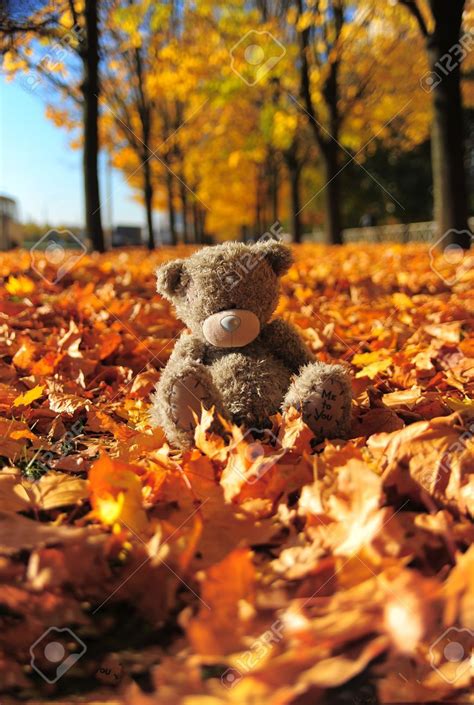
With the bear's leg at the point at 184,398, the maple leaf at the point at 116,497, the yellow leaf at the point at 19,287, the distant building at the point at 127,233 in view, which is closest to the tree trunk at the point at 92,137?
the yellow leaf at the point at 19,287

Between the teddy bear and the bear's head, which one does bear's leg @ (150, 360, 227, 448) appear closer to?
the teddy bear

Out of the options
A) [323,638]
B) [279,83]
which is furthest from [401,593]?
[279,83]

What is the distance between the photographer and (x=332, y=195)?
13.4 meters

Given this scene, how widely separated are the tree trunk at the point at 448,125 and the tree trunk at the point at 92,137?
4.63 meters

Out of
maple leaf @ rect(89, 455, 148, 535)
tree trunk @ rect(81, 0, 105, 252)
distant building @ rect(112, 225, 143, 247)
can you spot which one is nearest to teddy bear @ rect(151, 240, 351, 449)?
maple leaf @ rect(89, 455, 148, 535)

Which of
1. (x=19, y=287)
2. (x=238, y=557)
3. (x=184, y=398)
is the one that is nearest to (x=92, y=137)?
(x=19, y=287)

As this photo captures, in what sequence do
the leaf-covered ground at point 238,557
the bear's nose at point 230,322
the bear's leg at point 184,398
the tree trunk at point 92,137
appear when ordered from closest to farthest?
the leaf-covered ground at point 238,557
the bear's leg at point 184,398
the bear's nose at point 230,322
the tree trunk at point 92,137

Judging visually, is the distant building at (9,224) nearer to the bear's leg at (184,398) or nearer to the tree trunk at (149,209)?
the tree trunk at (149,209)

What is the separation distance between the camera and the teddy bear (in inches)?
67.7

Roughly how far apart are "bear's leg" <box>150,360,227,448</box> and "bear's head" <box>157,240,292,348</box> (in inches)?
9.7

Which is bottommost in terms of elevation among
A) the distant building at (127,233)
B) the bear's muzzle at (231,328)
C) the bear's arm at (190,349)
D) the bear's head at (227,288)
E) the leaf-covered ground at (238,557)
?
the leaf-covered ground at (238,557)

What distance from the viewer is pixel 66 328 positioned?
3211 millimetres

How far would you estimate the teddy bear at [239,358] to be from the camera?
1.72 m

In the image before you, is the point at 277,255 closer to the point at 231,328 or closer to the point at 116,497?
the point at 231,328
